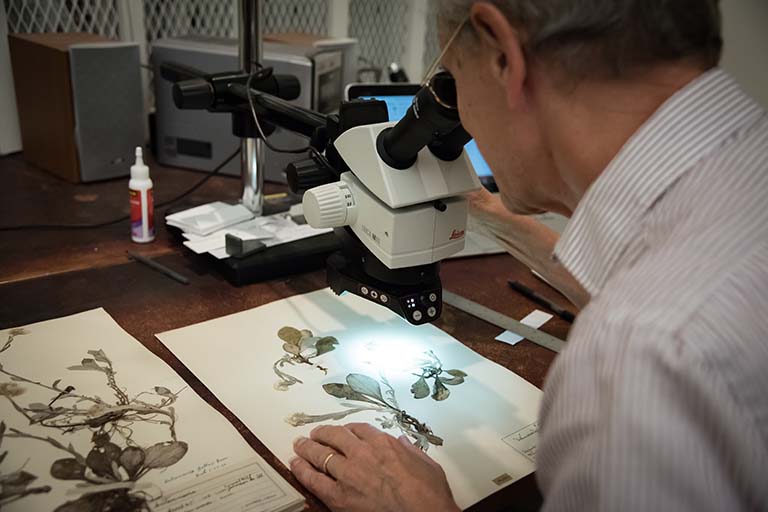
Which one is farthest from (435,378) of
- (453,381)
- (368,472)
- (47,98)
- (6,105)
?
(6,105)

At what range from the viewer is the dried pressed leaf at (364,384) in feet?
3.09

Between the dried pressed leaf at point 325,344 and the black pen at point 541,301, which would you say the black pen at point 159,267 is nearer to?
the dried pressed leaf at point 325,344

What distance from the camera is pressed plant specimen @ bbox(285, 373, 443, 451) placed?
87cm

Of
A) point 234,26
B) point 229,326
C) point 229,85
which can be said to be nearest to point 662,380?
point 229,326

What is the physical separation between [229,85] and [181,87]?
Answer: 0.08 meters

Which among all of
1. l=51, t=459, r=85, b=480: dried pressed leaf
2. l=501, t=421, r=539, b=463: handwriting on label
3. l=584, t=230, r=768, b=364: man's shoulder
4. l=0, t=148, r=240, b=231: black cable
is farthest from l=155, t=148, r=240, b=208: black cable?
l=584, t=230, r=768, b=364: man's shoulder

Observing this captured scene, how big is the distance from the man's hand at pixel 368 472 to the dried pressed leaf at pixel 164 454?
132mm

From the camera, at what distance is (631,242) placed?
622 mm

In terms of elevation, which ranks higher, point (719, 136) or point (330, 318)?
point (719, 136)

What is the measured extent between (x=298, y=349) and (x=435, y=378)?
0.21 meters

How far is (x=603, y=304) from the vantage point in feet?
1.82

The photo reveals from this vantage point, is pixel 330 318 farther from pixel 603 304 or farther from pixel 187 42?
pixel 187 42

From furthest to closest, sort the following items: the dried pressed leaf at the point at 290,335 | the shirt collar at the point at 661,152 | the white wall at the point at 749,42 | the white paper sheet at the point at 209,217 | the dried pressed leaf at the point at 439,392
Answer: the white wall at the point at 749,42, the white paper sheet at the point at 209,217, the dried pressed leaf at the point at 290,335, the dried pressed leaf at the point at 439,392, the shirt collar at the point at 661,152

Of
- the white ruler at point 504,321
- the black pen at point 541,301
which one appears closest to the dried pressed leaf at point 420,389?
the white ruler at point 504,321
